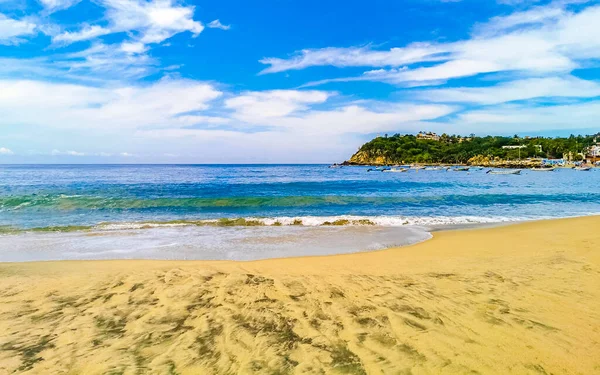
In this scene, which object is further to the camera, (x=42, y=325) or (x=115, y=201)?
(x=115, y=201)

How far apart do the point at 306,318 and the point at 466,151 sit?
18109cm

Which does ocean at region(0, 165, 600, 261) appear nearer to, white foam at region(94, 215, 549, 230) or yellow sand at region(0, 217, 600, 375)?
white foam at region(94, 215, 549, 230)

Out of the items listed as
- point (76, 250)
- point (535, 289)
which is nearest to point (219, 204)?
point (76, 250)

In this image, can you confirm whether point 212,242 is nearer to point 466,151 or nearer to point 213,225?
point 213,225

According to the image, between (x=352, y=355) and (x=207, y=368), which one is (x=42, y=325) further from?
(x=352, y=355)

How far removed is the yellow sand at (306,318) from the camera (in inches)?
131

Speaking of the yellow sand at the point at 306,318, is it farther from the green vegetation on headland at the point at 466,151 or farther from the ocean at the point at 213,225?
the green vegetation on headland at the point at 466,151

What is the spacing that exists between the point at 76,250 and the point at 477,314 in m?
10.6

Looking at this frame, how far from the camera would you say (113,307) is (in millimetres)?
4781

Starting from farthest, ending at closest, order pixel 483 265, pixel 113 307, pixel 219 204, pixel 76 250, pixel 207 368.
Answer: pixel 219 204
pixel 76 250
pixel 483 265
pixel 113 307
pixel 207 368

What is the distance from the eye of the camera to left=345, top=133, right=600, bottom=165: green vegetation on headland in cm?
14588

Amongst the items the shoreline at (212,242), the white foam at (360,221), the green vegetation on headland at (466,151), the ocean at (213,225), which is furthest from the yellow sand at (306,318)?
the green vegetation on headland at (466,151)

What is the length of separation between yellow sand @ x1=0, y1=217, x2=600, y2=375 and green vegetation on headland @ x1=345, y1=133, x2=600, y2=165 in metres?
147

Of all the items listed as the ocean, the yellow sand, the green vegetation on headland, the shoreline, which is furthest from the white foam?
the green vegetation on headland
